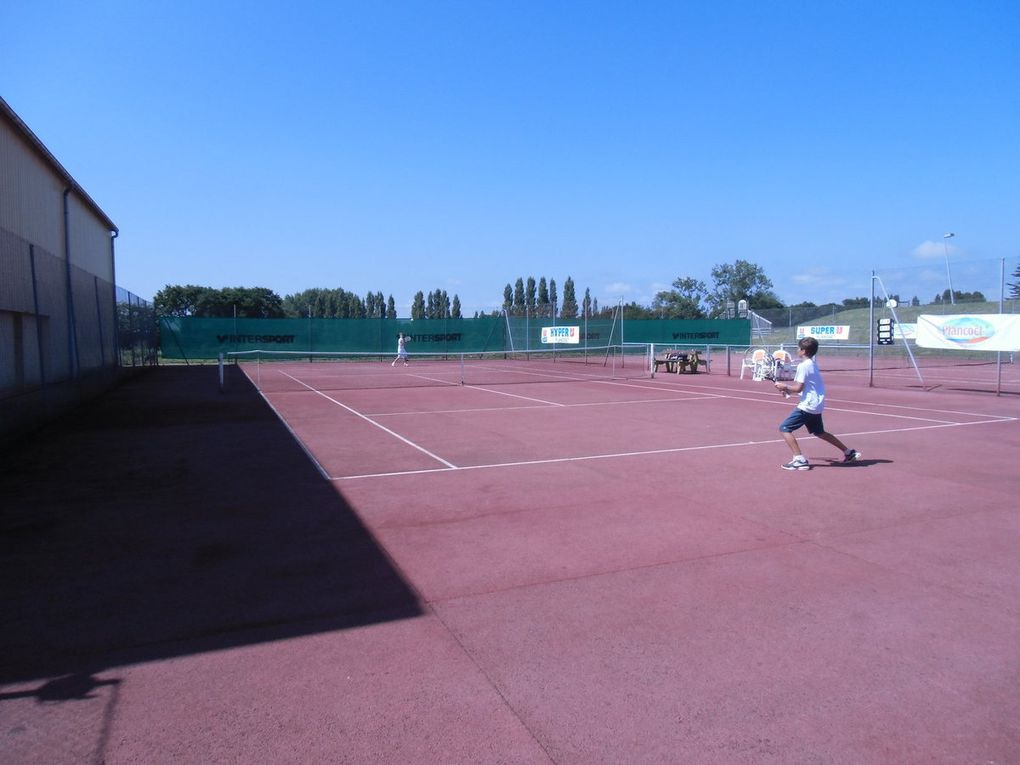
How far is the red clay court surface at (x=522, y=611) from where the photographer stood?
3.34 m

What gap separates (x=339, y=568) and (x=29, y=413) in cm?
968

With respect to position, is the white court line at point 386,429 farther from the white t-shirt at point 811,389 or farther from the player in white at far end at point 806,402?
the white t-shirt at point 811,389

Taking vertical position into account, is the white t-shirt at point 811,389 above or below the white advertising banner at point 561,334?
below

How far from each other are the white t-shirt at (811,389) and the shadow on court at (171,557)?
572cm

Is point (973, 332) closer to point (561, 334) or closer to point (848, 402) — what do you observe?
point (848, 402)

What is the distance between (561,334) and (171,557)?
114 ft

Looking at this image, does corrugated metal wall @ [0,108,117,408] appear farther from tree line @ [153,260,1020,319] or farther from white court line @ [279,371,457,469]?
tree line @ [153,260,1020,319]

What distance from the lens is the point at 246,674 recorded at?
3873 mm

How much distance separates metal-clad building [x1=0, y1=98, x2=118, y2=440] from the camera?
11.8 meters

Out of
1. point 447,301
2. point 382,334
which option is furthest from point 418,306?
point 382,334

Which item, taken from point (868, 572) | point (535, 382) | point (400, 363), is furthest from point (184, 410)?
point (400, 363)

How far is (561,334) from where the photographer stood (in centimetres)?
3991

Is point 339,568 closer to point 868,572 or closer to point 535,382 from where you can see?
point 868,572

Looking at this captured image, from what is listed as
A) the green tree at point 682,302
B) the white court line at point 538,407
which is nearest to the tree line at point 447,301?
the green tree at point 682,302
